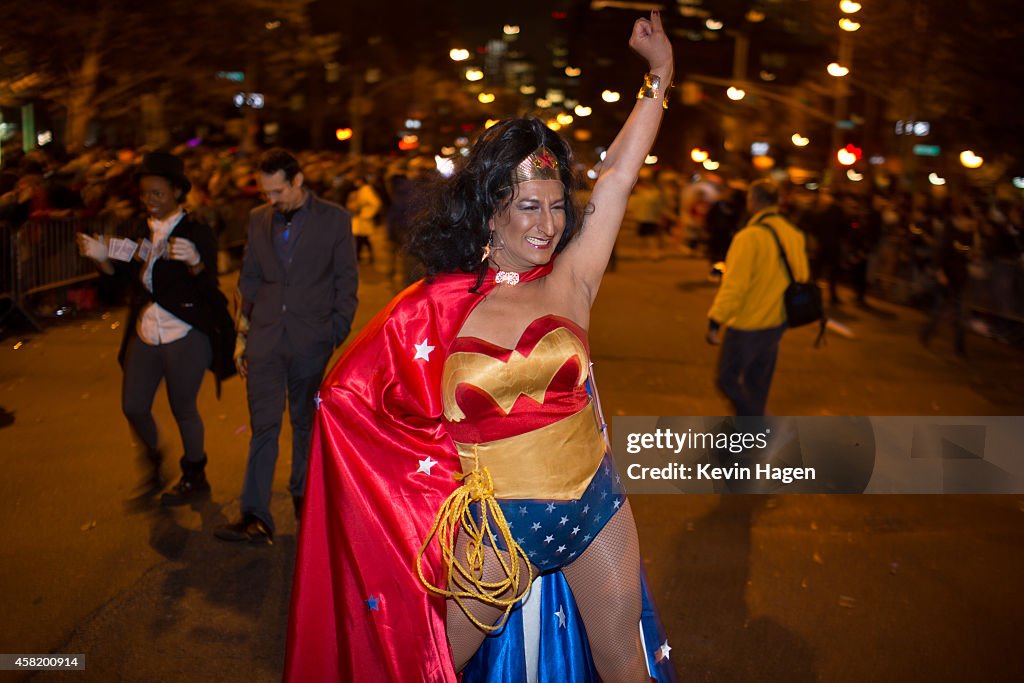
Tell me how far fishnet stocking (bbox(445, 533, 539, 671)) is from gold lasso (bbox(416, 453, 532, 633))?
18mm

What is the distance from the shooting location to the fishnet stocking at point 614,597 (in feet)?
9.93

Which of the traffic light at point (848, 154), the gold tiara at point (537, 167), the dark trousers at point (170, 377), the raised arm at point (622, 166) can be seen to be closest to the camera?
the gold tiara at point (537, 167)

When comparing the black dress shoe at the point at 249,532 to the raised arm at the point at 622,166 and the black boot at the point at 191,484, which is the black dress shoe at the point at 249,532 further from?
the raised arm at the point at 622,166

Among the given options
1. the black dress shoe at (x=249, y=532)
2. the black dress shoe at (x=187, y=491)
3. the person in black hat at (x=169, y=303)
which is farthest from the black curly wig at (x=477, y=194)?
the black dress shoe at (x=187, y=491)

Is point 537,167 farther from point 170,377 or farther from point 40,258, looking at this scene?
point 40,258

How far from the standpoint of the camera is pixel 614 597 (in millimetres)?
3021

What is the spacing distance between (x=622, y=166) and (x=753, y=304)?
3.75 meters

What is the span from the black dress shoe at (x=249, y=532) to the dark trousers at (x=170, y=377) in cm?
82

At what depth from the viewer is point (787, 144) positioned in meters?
48.2

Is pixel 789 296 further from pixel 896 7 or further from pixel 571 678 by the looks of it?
pixel 896 7

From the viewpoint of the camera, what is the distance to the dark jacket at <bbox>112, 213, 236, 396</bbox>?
582 cm

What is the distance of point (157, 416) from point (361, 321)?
4708mm

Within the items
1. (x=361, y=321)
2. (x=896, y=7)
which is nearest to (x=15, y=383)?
(x=361, y=321)

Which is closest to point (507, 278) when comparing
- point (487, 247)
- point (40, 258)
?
point (487, 247)
